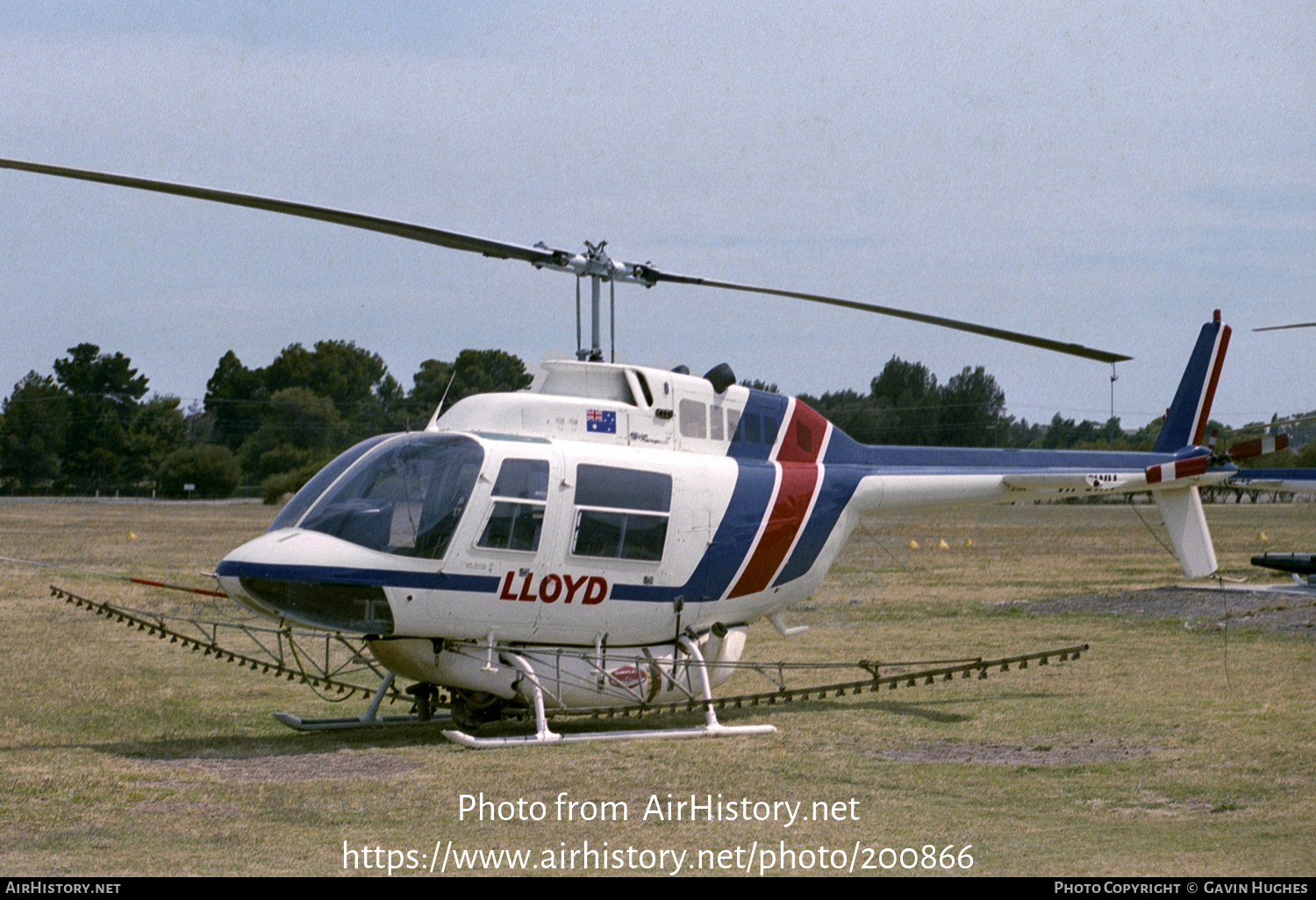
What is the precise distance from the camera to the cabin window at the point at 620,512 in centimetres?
1125

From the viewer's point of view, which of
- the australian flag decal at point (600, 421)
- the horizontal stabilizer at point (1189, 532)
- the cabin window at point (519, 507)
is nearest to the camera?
the cabin window at point (519, 507)

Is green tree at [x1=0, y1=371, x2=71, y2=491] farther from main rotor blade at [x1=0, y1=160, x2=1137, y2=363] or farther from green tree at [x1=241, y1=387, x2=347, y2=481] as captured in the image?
main rotor blade at [x1=0, y1=160, x2=1137, y2=363]

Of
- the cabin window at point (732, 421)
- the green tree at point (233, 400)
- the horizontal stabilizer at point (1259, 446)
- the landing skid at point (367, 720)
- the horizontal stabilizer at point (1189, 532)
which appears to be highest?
the green tree at point (233, 400)

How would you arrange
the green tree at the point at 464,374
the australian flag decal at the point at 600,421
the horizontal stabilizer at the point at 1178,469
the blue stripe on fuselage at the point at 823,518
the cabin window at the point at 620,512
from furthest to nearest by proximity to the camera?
the green tree at the point at 464,374 → the horizontal stabilizer at the point at 1178,469 → the blue stripe on fuselage at the point at 823,518 → the australian flag decal at the point at 600,421 → the cabin window at the point at 620,512

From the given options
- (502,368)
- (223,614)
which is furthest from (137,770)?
(502,368)

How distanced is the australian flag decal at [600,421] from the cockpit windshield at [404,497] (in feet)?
4.03

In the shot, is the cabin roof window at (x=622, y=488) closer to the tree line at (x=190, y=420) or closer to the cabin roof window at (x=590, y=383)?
the cabin roof window at (x=590, y=383)

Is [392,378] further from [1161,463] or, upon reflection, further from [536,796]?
[536,796]

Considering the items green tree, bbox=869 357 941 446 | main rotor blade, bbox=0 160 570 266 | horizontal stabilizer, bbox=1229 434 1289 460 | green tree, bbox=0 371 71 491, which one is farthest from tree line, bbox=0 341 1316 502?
main rotor blade, bbox=0 160 570 266

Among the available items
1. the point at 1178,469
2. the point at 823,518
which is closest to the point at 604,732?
the point at 823,518

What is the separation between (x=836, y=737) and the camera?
38.6 feet

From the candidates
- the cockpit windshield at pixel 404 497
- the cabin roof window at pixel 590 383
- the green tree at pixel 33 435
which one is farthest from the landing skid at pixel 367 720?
the green tree at pixel 33 435

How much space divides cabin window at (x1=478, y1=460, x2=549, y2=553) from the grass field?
5.38 ft

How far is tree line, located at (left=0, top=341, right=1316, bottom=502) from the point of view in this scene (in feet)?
242
